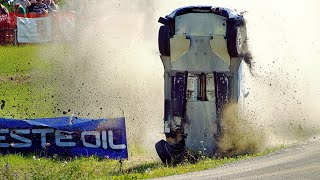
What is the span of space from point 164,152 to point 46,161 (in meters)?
2.01

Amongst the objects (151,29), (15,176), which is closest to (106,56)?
A: (151,29)

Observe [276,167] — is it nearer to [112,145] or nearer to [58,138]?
[112,145]

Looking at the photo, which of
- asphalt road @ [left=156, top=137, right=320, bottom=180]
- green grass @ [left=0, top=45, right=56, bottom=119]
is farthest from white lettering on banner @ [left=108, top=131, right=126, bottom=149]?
green grass @ [left=0, top=45, right=56, bottom=119]

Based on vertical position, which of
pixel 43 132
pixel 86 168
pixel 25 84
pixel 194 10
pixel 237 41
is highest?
pixel 194 10

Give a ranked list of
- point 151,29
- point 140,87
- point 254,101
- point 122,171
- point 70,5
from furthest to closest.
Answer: point 70,5, point 151,29, point 140,87, point 254,101, point 122,171

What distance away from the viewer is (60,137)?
16109 mm

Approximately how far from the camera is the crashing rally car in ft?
51.8

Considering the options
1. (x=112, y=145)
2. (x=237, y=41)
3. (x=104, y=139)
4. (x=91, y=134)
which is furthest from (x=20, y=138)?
(x=237, y=41)

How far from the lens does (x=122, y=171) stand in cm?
1547

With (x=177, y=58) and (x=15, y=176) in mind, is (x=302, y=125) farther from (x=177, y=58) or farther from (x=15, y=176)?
(x=15, y=176)

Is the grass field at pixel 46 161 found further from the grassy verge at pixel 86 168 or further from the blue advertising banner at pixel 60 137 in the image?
the blue advertising banner at pixel 60 137

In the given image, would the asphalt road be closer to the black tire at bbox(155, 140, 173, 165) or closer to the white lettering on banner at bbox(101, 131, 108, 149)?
the black tire at bbox(155, 140, 173, 165)

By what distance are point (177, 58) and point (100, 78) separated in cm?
810

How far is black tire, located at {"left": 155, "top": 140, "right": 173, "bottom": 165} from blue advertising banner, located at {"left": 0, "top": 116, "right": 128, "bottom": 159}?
0.69 meters
